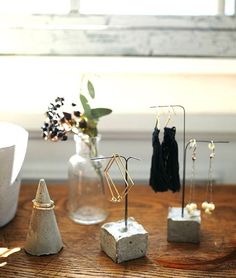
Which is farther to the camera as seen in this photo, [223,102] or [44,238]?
[223,102]

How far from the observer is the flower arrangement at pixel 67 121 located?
894 millimetres

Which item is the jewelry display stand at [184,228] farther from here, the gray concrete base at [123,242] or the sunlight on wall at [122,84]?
the sunlight on wall at [122,84]

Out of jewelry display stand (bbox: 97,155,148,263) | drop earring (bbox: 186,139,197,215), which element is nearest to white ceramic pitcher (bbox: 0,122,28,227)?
jewelry display stand (bbox: 97,155,148,263)

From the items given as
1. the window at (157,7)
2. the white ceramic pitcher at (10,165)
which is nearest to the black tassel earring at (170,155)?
the white ceramic pitcher at (10,165)

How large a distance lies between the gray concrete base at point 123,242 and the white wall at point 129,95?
0.36 metres

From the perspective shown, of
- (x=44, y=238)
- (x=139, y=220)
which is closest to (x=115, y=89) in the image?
(x=139, y=220)

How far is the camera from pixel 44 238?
2.76ft

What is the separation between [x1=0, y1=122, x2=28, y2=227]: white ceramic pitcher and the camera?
87cm

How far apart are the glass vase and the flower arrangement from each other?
20 millimetres

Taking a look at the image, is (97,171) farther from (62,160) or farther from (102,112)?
(62,160)

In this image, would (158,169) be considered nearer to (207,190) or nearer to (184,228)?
(184,228)

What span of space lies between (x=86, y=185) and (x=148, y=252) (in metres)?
0.21

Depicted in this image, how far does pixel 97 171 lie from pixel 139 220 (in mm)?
116

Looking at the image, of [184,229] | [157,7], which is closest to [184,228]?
[184,229]
